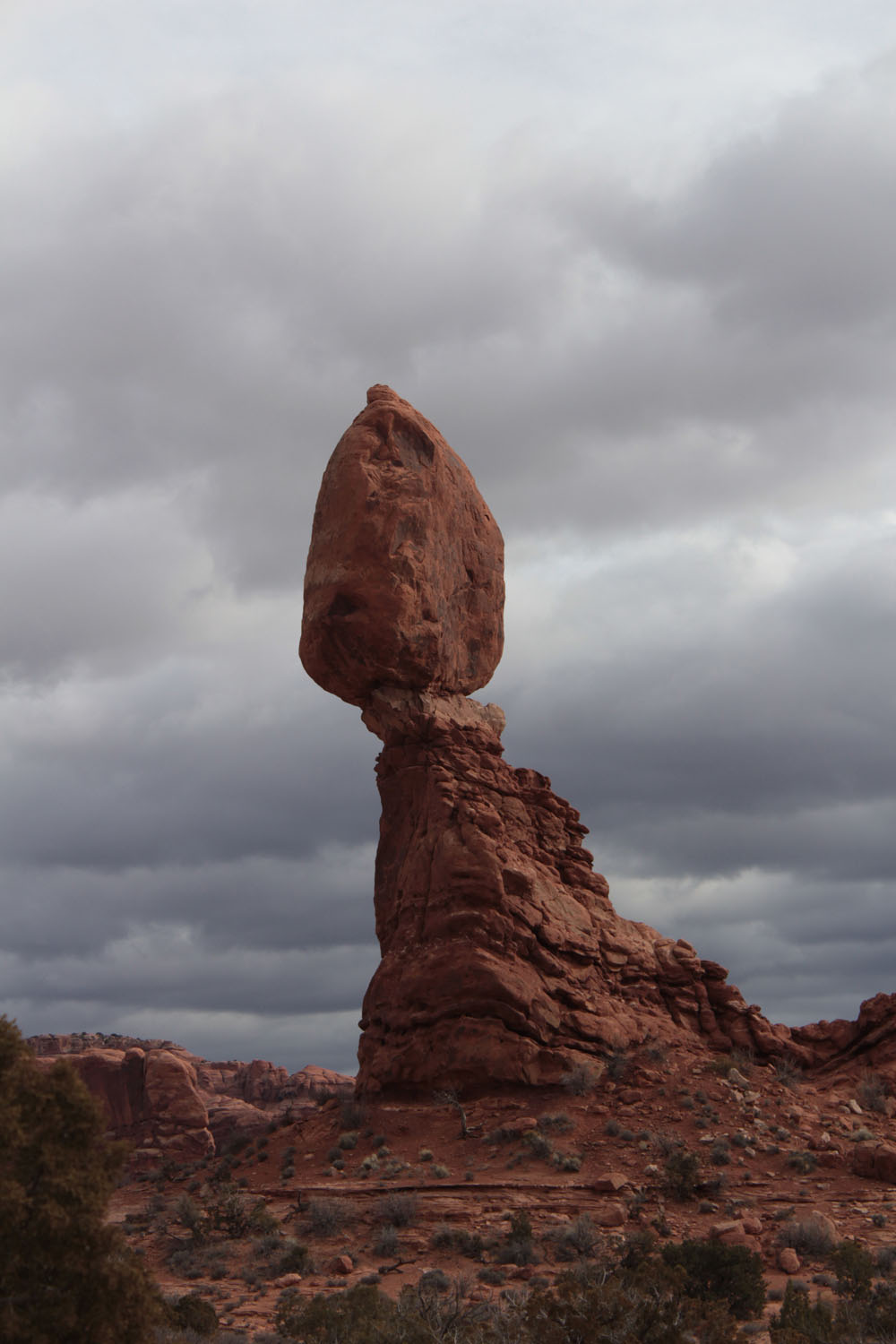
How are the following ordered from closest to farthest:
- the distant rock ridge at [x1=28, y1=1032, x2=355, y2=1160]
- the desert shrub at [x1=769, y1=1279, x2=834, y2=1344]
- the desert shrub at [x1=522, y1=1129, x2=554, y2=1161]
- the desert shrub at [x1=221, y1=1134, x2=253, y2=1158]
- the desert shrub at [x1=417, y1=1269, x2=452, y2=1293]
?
the desert shrub at [x1=769, y1=1279, x2=834, y2=1344], the desert shrub at [x1=417, y1=1269, x2=452, y2=1293], the desert shrub at [x1=522, y1=1129, x2=554, y2=1161], the desert shrub at [x1=221, y1=1134, x2=253, y2=1158], the distant rock ridge at [x1=28, y1=1032, x2=355, y2=1160]

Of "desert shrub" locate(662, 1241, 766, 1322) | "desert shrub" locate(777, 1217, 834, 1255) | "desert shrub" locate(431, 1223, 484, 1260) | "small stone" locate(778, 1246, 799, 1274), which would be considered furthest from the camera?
"desert shrub" locate(431, 1223, 484, 1260)

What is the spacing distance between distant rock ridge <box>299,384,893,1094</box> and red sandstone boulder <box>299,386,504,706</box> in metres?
0.05

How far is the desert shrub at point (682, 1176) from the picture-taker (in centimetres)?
2397

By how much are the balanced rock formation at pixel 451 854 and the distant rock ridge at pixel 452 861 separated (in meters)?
0.05

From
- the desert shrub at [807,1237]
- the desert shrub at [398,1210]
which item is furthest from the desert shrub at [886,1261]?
the desert shrub at [398,1210]

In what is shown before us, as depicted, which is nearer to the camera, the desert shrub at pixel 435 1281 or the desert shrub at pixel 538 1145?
the desert shrub at pixel 435 1281

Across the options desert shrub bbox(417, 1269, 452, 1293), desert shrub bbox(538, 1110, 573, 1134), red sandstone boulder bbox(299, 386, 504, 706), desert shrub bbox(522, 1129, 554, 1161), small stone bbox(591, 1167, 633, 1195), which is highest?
red sandstone boulder bbox(299, 386, 504, 706)

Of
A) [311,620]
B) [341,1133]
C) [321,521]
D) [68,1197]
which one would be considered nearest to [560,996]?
[341,1133]

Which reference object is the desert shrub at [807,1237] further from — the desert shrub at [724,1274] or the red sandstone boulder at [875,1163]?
the red sandstone boulder at [875,1163]

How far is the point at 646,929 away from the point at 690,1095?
277 inches

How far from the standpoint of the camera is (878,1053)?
31.7 metres

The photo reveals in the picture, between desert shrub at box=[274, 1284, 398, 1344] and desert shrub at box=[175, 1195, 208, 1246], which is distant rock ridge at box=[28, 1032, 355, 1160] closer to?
desert shrub at box=[175, 1195, 208, 1246]

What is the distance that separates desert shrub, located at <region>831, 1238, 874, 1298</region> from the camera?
59.8ft

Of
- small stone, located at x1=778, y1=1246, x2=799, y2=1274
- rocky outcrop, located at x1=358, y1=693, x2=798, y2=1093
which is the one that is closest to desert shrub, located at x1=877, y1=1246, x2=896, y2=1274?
small stone, located at x1=778, y1=1246, x2=799, y2=1274
